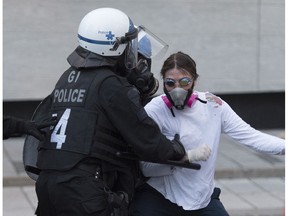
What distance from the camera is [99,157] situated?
3549 millimetres

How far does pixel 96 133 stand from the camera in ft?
11.6

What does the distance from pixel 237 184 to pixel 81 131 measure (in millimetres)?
5463

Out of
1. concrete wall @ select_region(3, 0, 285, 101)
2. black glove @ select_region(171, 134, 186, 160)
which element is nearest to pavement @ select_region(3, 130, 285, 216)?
concrete wall @ select_region(3, 0, 285, 101)

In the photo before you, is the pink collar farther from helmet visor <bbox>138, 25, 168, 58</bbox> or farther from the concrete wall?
the concrete wall

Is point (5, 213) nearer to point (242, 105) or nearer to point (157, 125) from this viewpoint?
point (157, 125)

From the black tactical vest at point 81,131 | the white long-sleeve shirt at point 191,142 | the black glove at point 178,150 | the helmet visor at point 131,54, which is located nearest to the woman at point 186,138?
the white long-sleeve shirt at point 191,142

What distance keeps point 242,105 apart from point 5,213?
509 cm

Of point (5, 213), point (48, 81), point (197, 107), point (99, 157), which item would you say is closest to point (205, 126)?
point (197, 107)

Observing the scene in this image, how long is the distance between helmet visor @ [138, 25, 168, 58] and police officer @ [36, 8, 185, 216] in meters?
0.40

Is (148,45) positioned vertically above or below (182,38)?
above

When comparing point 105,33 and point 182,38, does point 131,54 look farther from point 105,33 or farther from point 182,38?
point 182,38

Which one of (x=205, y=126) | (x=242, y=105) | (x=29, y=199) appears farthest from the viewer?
(x=242, y=105)

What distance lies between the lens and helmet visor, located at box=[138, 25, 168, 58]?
4109 millimetres

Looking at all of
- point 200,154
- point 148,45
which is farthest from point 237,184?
point 200,154
